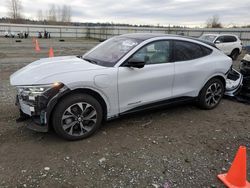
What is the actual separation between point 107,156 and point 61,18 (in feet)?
309

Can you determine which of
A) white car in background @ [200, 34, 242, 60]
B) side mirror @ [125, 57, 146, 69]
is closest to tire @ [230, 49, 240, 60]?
white car in background @ [200, 34, 242, 60]

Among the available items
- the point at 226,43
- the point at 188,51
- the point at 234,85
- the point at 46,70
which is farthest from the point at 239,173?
the point at 226,43

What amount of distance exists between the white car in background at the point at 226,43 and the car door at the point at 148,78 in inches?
433

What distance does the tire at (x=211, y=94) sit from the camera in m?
4.68

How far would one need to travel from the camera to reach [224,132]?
3961mm

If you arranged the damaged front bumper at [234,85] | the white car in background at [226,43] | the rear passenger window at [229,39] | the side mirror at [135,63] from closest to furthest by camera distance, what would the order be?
the side mirror at [135,63]
the damaged front bumper at [234,85]
the white car in background at [226,43]
the rear passenger window at [229,39]

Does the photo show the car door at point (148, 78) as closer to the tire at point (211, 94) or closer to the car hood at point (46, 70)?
the car hood at point (46, 70)

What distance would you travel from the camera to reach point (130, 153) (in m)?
3.22

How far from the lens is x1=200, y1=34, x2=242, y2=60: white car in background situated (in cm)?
1381

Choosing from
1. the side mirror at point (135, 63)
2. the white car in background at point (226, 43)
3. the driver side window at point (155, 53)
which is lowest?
the side mirror at point (135, 63)

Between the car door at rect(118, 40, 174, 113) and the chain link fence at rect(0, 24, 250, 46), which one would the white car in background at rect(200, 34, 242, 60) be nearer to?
the car door at rect(118, 40, 174, 113)

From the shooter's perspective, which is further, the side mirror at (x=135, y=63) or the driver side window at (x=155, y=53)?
the driver side window at (x=155, y=53)

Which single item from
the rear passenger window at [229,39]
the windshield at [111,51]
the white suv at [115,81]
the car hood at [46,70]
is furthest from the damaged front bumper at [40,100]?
the rear passenger window at [229,39]

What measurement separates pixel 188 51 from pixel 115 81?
5.92 ft
